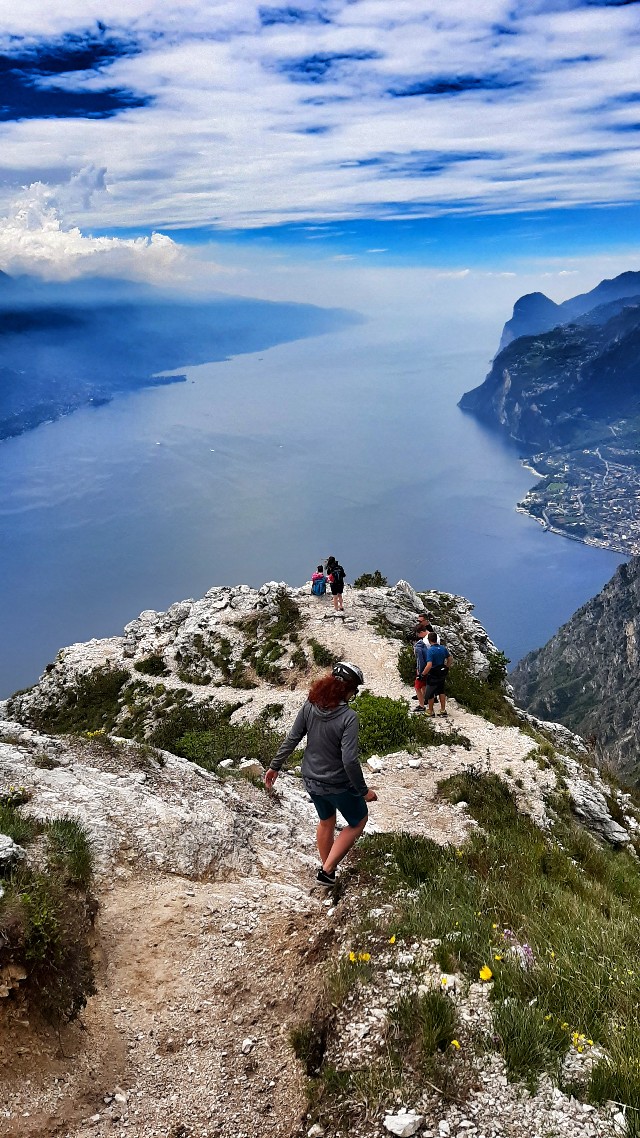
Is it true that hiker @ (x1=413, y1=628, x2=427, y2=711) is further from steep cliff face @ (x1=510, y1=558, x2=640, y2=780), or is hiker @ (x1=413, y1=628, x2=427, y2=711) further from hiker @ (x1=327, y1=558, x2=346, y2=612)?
steep cliff face @ (x1=510, y1=558, x2=640, y2=780)

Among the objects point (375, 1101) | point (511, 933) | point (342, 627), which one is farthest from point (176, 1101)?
point (342, 627)

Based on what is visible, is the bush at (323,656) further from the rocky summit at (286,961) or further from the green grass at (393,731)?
the rocky summit at (286,961)

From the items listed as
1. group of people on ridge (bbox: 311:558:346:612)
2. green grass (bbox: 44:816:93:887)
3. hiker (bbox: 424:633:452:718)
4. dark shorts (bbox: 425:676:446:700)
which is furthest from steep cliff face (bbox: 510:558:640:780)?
green grass (bbox: 44:816:93:887)

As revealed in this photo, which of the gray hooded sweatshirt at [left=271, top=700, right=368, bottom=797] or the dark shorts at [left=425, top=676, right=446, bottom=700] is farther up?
the gray hooded sweatshirt at [left=271, top=700, right=368, bottom=797]

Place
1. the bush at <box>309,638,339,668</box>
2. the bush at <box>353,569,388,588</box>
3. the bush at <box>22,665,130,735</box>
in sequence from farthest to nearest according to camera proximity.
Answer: the bush at <box>353,569,388,588</box> → the bush at <box>22,665,130,735</box> → the bush at <box>309,638,339,668</box>

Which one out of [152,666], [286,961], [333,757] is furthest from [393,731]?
[152,666]

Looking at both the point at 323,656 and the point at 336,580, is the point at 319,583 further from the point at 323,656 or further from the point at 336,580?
the point at 323,656
